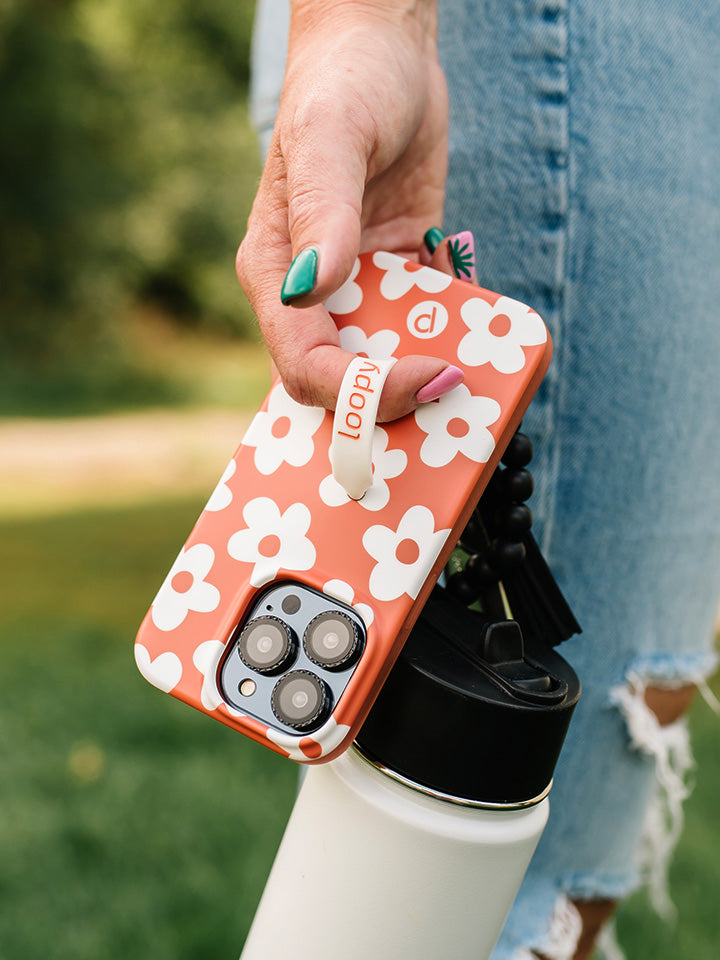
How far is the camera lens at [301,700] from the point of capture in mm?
521

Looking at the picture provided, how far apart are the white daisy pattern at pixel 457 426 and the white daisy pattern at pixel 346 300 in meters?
0.10

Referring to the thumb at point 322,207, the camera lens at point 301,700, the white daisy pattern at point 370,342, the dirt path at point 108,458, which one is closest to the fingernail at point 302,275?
the thumb at point 322,207

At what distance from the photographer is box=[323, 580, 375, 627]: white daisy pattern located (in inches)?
21.0

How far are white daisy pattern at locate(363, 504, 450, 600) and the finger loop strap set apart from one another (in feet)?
0.16

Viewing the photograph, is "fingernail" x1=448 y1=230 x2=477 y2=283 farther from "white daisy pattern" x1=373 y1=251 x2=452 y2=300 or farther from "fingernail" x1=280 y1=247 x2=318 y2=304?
"fingernail" x1=280 y1=247 x2=318 y2=304

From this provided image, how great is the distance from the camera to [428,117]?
65 centimetres

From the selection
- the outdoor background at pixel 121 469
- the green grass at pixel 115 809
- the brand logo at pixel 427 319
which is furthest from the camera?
the outdoor background at pixel 121 469

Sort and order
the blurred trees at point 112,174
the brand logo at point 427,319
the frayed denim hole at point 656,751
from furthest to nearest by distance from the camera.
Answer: the blurred trees at point 112,174 → the frayed denim hole at point 656,751 → the brand logo at point 427,319

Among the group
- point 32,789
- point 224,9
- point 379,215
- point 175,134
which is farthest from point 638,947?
point 224,9

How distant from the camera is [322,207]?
0.51 m

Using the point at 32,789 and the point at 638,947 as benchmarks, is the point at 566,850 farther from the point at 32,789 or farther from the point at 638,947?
the point at 32,789

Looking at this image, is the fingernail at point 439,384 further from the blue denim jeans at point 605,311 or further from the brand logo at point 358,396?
the blue denim jeans at point 605,311

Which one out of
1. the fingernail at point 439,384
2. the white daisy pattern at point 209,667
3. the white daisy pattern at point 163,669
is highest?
the fingernail at point 439,384

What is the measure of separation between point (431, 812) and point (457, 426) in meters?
0.23
